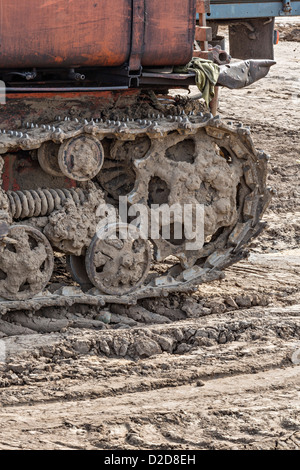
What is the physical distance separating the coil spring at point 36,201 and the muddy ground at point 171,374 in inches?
34.0

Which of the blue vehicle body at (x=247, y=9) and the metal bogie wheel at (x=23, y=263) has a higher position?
the blue vehicle body at (x=247, y=9)

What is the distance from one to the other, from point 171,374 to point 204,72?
8.80 feet

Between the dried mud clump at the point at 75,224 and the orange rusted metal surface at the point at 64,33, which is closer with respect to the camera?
the orange rusted metal surface at the point at 64,33

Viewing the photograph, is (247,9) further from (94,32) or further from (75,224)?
(75,224)

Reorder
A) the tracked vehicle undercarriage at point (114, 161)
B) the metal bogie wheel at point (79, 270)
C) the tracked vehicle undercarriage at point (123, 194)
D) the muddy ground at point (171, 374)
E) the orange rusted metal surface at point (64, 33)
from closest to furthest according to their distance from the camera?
1. the muddy ground at point (171, 374)
2. the orange rusted metal surface at point (64, 33)
3. the tracked vehicle undercarriage at point (114, 161)
4. the tracked vehicle undercarriage at point (123, 194)
5. the metal bogie wheel at point (79, 270)

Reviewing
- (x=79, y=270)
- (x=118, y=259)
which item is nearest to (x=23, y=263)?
(x=79, y=270)

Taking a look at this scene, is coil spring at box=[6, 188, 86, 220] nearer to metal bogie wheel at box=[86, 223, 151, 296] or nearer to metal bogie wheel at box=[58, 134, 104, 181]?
metal bogie wheel at box=[58, 134, 104, 181]

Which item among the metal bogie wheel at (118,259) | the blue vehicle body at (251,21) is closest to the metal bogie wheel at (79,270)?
the metal bogie wheel at (118,259)

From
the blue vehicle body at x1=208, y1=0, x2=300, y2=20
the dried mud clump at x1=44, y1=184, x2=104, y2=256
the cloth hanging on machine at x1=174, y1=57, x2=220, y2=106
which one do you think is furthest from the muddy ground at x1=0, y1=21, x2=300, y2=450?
the blue vehicle body at x1=208, y1=0, x2=300, y2=20

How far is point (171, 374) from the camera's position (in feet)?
19.8

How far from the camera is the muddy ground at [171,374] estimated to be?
5.09m

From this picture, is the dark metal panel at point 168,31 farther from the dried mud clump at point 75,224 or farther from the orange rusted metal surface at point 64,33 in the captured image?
the dried mud clump at point 75,224

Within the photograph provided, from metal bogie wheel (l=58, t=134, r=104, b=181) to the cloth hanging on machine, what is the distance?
1.01 meters

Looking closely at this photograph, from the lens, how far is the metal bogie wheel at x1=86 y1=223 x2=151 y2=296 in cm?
712
